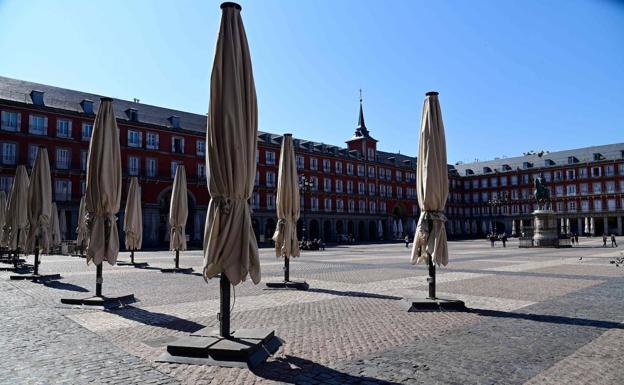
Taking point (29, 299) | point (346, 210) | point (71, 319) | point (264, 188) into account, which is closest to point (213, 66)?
point (71, 319)

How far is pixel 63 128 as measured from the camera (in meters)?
42.1

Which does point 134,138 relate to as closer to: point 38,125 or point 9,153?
point 38,125

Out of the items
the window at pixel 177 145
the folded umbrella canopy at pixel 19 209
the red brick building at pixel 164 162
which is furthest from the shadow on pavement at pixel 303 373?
the window at pixel 177 145

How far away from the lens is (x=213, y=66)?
227 inches

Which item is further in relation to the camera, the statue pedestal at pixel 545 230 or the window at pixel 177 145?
the window at pixel 177 145

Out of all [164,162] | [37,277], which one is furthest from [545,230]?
[164,162]

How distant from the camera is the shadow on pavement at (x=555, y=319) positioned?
714 cm

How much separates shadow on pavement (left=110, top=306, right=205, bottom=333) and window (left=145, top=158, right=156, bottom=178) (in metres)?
40.7

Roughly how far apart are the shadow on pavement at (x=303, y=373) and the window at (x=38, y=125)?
4377 centimetres

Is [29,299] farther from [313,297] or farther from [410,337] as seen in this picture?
[410,337]

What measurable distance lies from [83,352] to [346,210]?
210 ft

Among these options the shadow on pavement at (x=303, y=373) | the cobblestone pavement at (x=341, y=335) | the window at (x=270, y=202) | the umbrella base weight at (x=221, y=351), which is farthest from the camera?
the window at (x=270, y=202)

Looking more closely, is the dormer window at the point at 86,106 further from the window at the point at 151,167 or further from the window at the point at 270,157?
the window at the point at 270,157

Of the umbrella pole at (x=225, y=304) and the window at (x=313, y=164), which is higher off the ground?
the window at (x=313, y=164)
